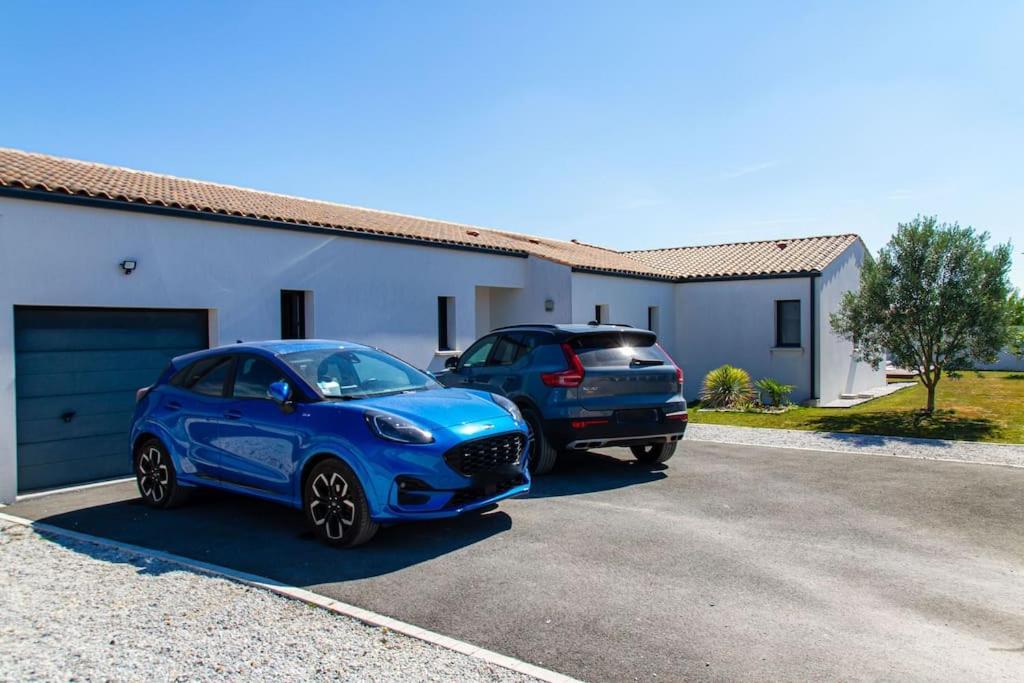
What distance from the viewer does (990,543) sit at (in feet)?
21.4

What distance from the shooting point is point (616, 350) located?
30.6ft

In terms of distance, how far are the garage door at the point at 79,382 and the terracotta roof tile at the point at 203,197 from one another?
4.83 ft

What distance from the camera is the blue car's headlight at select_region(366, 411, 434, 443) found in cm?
616

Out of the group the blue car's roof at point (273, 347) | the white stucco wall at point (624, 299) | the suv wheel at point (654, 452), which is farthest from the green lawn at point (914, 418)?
the blue car's roof at point (273, 347)

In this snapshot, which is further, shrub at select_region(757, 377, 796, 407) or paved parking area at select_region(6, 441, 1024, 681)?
shrub at select_region(757, 377, 796, 407)

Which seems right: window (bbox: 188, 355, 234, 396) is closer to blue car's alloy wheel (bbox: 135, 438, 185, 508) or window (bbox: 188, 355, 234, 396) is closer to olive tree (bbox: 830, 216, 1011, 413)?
blue car's alloy wheel (bbox: 135, 438, 185, 508)

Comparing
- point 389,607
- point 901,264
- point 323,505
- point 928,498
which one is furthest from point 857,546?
point 901,264

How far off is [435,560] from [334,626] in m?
1.40

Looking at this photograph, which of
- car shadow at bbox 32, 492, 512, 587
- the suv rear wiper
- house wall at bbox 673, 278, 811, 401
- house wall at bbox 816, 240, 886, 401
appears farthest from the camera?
house wall at bbox 673, 278, 811, 401

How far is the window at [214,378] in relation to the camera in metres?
7.45

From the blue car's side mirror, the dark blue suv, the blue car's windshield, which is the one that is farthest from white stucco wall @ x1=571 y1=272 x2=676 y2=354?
the blue car's side mirror

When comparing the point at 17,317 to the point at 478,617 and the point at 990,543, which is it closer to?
the point at 478,617

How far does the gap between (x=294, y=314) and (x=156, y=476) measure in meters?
4.95

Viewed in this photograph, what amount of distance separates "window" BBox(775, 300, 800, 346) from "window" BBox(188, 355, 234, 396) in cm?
1603
